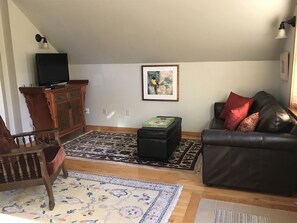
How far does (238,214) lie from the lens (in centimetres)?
232

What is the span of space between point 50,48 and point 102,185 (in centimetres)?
302

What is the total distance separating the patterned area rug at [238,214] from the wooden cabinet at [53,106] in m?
2.80

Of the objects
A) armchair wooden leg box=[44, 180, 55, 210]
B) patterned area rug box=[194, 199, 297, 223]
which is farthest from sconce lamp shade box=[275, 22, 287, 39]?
armchair wooden leg box=[44, 180, 55, 210]

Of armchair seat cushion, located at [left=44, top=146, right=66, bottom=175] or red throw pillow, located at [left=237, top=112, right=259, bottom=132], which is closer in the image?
armchair seat cushion, located at [left=44, top=146, right=66, bottom=175]

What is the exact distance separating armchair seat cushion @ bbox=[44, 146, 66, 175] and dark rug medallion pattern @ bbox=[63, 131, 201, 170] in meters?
0.92

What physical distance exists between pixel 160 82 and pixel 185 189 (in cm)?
228

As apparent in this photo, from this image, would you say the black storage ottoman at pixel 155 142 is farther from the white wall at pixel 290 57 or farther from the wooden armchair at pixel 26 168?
the white wall at pixel 290 57

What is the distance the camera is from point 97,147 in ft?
13.6

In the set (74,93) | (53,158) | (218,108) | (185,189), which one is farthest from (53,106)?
(218,108)

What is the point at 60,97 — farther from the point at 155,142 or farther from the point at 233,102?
the point at 233,102

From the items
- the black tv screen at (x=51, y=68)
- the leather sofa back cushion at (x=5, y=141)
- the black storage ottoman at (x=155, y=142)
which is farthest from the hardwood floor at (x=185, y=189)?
the black tv screen at (x=51, y=68)

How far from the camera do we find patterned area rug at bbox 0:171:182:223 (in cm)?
235

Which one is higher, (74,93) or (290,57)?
(290,57)

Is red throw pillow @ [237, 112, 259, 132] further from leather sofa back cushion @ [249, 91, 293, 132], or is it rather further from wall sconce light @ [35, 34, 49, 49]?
wall sconce light @ [35, 34, 49, 49]
